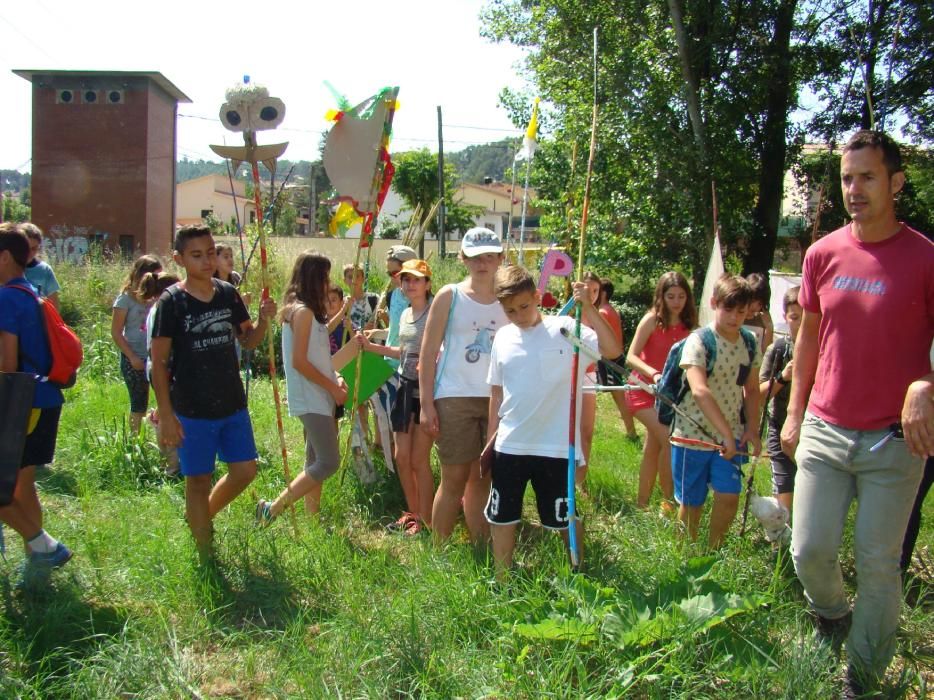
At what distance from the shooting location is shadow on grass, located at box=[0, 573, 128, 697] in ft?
10.1

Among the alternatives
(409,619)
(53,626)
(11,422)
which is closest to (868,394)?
(409,619)

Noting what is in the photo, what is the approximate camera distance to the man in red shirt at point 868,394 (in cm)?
275

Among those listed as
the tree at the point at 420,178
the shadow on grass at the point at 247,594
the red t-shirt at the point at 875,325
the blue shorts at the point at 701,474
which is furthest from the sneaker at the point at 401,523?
the tree at the point at 420,178

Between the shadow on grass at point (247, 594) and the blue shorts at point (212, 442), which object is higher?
the blue shorts at point (212, 442)

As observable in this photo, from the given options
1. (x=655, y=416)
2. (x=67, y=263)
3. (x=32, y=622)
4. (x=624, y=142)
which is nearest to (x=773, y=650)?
(x=655, y=416)

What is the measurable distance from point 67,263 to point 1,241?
11607mm

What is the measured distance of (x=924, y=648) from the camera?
330cm

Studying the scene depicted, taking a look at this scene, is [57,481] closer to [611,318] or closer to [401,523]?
[401,523]

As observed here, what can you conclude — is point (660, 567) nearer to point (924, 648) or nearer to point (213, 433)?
point (924, 648)

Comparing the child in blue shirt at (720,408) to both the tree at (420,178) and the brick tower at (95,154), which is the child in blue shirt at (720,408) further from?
the brick tower at (95,154)

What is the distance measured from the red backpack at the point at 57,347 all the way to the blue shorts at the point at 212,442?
0.59 meters

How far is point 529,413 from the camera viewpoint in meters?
3.55

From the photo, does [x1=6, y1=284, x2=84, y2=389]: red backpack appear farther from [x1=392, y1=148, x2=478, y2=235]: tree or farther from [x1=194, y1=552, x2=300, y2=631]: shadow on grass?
[x1=392, y1=148, x2=478, y2=235]: tree

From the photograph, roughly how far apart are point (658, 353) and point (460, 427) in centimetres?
172
